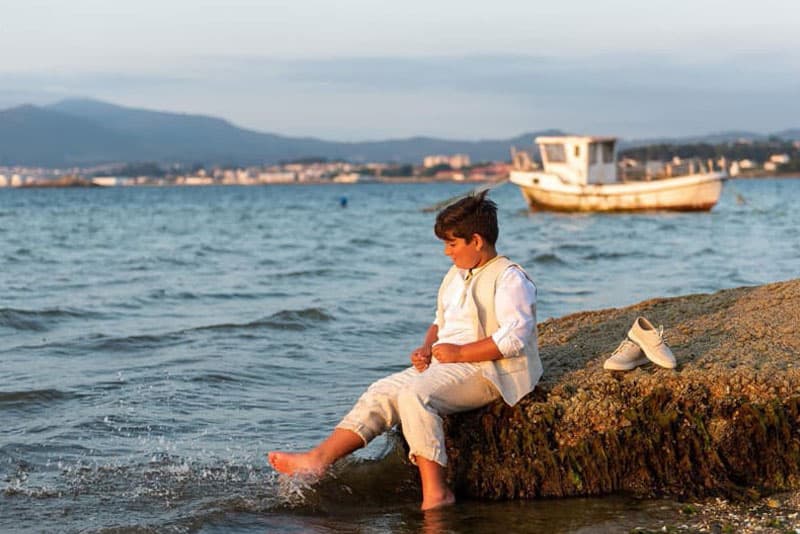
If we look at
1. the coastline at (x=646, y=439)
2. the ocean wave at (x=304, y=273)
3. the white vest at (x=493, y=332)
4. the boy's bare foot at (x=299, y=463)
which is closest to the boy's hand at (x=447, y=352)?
the white vest at (x=493, y=332)

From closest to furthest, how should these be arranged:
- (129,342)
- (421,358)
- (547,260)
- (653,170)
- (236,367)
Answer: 1. (421,358)
2. (236,367)
3. (129,342)
4. (547,260)
5. (653,170)

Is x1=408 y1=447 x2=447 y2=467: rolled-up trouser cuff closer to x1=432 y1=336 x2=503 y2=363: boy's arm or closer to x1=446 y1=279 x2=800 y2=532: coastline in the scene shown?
x1=446 y1=279 x2=800 y2=532: coastline

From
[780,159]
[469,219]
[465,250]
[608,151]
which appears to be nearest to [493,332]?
[465,250]

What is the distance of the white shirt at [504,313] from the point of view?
19.0ft

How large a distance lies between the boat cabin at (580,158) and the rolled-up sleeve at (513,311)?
37.8 metres

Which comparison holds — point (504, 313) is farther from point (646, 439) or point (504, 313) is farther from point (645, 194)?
point (645, 194)

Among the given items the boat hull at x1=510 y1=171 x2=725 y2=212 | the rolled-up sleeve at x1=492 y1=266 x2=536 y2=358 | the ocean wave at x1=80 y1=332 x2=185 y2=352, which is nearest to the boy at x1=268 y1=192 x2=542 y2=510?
the rolled-up sleeve at x1=492 y1=266 x2=536 y2=358

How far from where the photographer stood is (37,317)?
47.2ft

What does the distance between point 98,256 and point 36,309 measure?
11411 millimetres

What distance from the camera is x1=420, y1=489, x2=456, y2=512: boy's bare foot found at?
5941 millimetres

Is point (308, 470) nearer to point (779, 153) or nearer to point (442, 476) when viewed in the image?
point (442, 476)

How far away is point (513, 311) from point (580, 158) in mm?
38381

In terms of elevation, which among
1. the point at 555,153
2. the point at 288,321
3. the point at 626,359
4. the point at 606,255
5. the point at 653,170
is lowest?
the point at 606,255

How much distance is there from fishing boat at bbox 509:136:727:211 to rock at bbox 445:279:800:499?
3717cm
